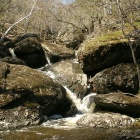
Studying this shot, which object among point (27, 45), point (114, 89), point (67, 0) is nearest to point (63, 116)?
point (114, 89)

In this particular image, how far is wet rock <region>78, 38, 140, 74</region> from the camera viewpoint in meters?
19.1

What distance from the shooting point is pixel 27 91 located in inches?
A: 679

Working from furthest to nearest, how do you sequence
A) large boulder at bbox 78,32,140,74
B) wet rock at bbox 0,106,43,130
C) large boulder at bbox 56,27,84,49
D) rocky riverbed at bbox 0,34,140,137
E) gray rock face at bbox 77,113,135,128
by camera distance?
large boulder at bbox 56,27,84,49 < large boulder at bbox 78,32,140,74 < rocky riverbed at bbox 0,34,140,137 < wet rock at bbox 0,106,43,130 < gray rock face at bbox 77,113,135,128

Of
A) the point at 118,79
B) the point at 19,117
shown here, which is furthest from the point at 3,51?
the point at 118,79

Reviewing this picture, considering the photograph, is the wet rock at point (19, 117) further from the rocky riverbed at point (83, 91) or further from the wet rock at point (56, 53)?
the wet rock at point (56, 53)

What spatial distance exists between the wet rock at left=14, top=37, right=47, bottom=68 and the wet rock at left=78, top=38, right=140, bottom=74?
29.7 ft

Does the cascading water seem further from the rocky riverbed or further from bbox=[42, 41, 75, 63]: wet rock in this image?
bbox=[42, 41, 75, 63]: wet rock

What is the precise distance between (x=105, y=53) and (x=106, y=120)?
5145 millimetres

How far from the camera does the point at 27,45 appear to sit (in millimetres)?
27406

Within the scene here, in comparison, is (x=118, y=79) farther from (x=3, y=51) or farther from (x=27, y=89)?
(x=3, y=51)

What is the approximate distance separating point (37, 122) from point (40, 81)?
2.85m

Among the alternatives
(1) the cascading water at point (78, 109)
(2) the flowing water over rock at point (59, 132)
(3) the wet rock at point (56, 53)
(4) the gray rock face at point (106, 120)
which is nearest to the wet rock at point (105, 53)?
(1) the cascading water at point (78, 109)

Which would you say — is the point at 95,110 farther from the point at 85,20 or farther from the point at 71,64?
the point at 85,20

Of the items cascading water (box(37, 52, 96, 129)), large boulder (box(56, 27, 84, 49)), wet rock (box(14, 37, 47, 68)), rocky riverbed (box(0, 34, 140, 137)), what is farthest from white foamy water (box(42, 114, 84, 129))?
large boulder (box(56, 27, 84, 49))
